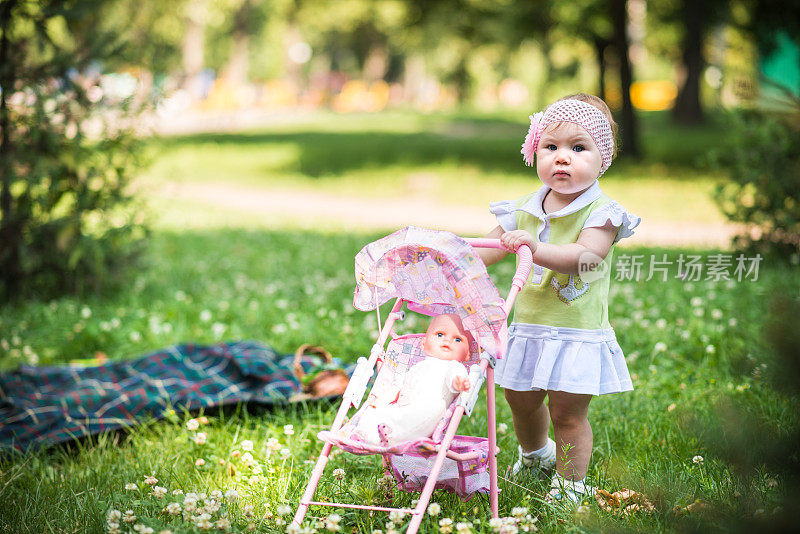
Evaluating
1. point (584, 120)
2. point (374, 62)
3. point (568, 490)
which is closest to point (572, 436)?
point (568, 490)

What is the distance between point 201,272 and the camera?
301 inches

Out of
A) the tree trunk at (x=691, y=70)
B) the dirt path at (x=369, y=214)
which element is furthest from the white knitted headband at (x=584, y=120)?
the tree trunk at (x=691, y=70)

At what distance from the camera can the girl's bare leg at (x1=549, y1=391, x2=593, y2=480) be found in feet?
9.85

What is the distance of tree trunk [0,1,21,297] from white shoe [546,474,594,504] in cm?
478

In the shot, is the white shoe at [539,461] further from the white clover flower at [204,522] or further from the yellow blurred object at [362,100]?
the yellow blurred object at [362,100]

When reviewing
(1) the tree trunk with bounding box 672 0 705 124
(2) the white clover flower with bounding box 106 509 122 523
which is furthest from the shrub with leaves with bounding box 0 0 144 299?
(1) the tree trunk with bounding box 672 0 705 124

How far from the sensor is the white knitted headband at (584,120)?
288 centimetres

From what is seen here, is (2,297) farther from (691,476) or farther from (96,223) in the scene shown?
(691,476)

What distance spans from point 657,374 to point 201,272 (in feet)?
15.2

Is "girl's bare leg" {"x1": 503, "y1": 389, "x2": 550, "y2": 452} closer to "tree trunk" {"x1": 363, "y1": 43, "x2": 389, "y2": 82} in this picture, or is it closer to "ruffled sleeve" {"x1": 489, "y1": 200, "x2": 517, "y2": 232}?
"ruffled sleeve" {"x1": 489, "y1": 200, "x2": 517, "y2": 232}

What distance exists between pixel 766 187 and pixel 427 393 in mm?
5296

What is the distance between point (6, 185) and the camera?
604cm

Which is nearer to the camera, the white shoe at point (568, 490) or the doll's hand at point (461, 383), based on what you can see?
the doll's hand at point (461, 383)

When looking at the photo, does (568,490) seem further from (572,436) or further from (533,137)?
(533,137)
